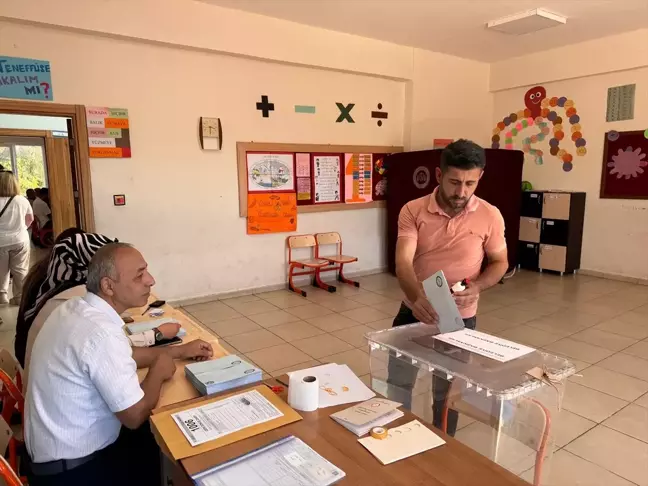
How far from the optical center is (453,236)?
2.10 meters

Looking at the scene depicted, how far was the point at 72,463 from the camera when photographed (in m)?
1.45

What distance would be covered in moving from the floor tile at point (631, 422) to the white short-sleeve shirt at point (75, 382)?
104 inches

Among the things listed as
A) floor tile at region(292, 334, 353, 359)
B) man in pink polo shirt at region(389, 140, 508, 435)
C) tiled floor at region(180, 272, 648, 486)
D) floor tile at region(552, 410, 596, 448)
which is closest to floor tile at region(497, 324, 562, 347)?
A: tiled floor at region(180, 272, 648, 486)

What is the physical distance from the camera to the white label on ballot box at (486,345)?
5.29ft

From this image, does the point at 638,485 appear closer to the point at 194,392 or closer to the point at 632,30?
the point at 194,392

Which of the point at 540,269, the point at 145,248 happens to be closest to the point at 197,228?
the point at 145,248

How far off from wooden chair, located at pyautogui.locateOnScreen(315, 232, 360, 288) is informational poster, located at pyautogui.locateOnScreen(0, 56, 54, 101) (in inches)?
127

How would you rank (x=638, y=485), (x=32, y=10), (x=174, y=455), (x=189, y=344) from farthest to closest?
(x=32, y=10)
(x=638, y=485)
(x=189, y=344)
(x=174, y=455)

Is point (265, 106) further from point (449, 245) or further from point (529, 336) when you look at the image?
point (449, 245)

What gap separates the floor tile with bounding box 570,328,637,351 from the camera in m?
3.89

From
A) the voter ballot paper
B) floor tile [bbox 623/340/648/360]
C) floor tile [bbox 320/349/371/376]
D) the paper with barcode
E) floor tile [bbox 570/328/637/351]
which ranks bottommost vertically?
floor tile [bbox 623/340/648/360]

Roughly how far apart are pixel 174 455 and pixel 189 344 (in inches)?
27.3

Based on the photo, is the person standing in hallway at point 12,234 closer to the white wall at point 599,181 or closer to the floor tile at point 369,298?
the floor tile at point 369,298

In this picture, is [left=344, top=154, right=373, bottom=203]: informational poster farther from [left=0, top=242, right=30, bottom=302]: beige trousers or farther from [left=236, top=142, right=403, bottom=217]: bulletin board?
[left=0, top=242, right=30, bottom=302]: beige trousers
